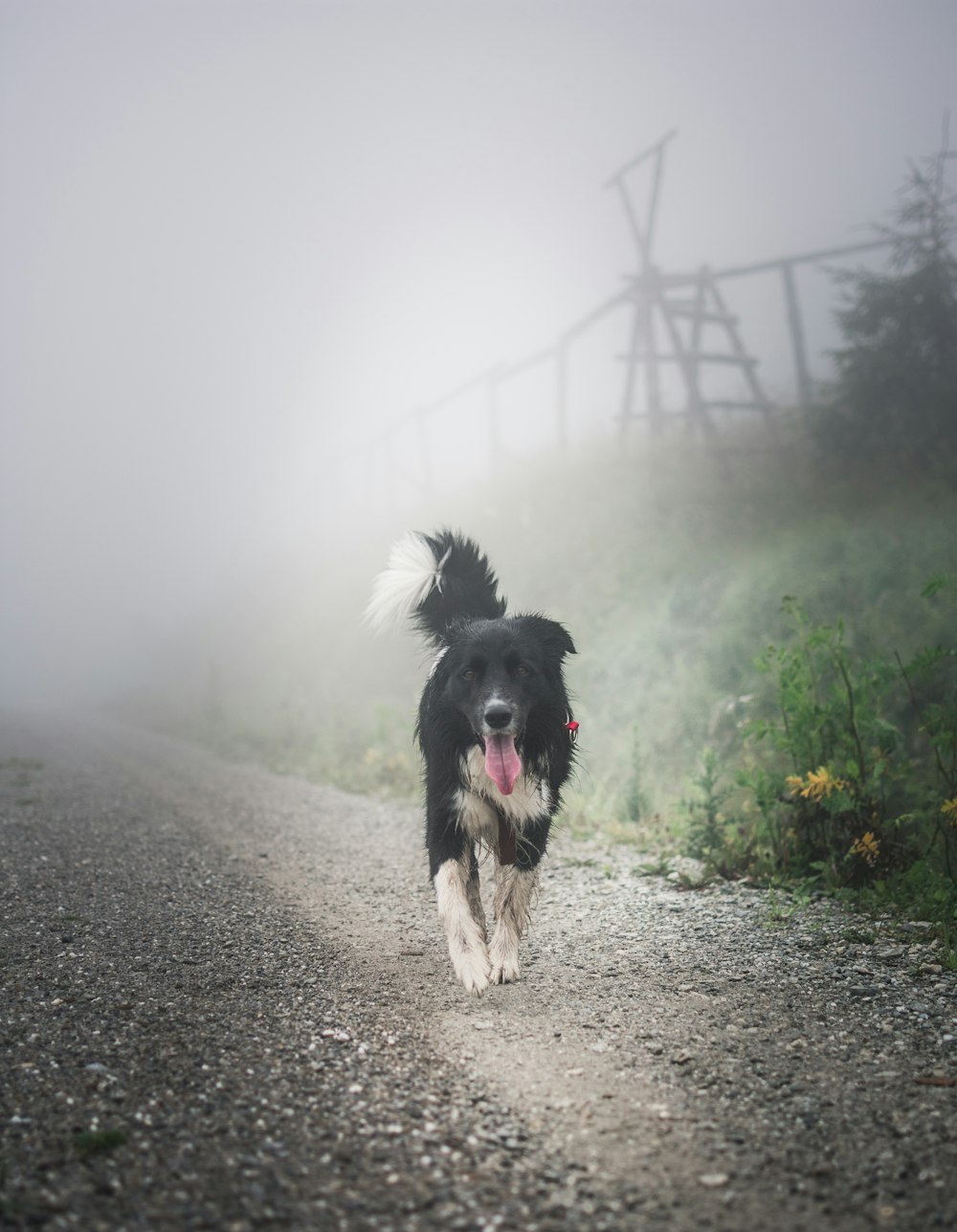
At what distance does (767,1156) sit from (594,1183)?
0.55 m

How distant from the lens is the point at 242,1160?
2.14 metres

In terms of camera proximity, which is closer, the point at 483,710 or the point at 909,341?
the point at 483,710

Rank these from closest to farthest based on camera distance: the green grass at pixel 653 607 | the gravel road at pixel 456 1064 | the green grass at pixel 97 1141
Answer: the gravel road at pixel 456 1064 → the green grass at pixel 97 1141 → the green grass at pixel 653 607

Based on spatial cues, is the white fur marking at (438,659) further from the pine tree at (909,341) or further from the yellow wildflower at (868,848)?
the pine tree at (909,341)

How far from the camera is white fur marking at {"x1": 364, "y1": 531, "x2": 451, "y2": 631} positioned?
5316mm

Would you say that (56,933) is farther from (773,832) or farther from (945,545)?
(945,545)

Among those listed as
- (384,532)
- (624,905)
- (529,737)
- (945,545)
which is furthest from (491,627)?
(384,532)

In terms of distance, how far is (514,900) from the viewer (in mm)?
4117

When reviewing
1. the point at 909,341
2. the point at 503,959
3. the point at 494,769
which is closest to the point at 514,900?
the point at 503,959

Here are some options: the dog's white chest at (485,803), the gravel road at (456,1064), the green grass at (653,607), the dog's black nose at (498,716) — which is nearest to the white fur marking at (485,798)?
the dog's white chest at (485,803)

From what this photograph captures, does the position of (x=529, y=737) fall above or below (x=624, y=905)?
above

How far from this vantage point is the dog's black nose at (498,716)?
390cm

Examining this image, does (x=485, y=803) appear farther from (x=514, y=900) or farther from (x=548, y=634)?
(x=548, y=634)

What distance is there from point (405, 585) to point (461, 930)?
95.1 inches
